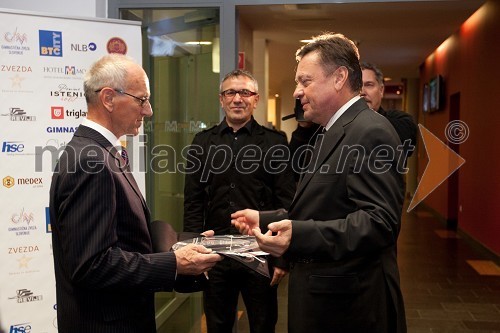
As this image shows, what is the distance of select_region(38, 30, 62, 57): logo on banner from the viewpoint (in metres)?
3.18

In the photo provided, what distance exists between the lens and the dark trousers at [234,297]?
2.95 meters

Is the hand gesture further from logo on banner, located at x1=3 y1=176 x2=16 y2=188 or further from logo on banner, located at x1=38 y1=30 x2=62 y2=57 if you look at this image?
logo on banner, located at x1=38 y1=30 x2=62 y2=57

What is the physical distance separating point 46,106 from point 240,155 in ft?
4.03

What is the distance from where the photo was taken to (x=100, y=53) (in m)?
3.41

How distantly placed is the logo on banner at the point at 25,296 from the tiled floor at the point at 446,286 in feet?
6.09

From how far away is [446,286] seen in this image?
5809 millimetres

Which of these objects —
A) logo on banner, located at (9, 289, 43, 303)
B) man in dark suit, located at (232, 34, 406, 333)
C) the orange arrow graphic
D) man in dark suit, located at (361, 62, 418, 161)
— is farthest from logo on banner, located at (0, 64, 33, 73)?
the orange arrow graphic

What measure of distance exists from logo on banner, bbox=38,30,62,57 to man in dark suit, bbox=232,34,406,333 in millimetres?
1827

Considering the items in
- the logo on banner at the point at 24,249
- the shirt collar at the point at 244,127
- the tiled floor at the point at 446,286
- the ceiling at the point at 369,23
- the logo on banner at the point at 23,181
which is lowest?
the tiled floor at the point at 446,286

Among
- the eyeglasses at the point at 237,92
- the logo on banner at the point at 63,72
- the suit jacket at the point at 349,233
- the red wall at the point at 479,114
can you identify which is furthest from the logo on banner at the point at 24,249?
the red wall at the point at 479,114

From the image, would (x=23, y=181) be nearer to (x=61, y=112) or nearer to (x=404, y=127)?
(x=61, y=112)

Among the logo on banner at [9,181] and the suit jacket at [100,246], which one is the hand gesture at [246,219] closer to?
the suit jacket at [100,246]

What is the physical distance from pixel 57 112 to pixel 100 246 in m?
1.89

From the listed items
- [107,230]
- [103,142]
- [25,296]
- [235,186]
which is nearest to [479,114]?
[235,186]
